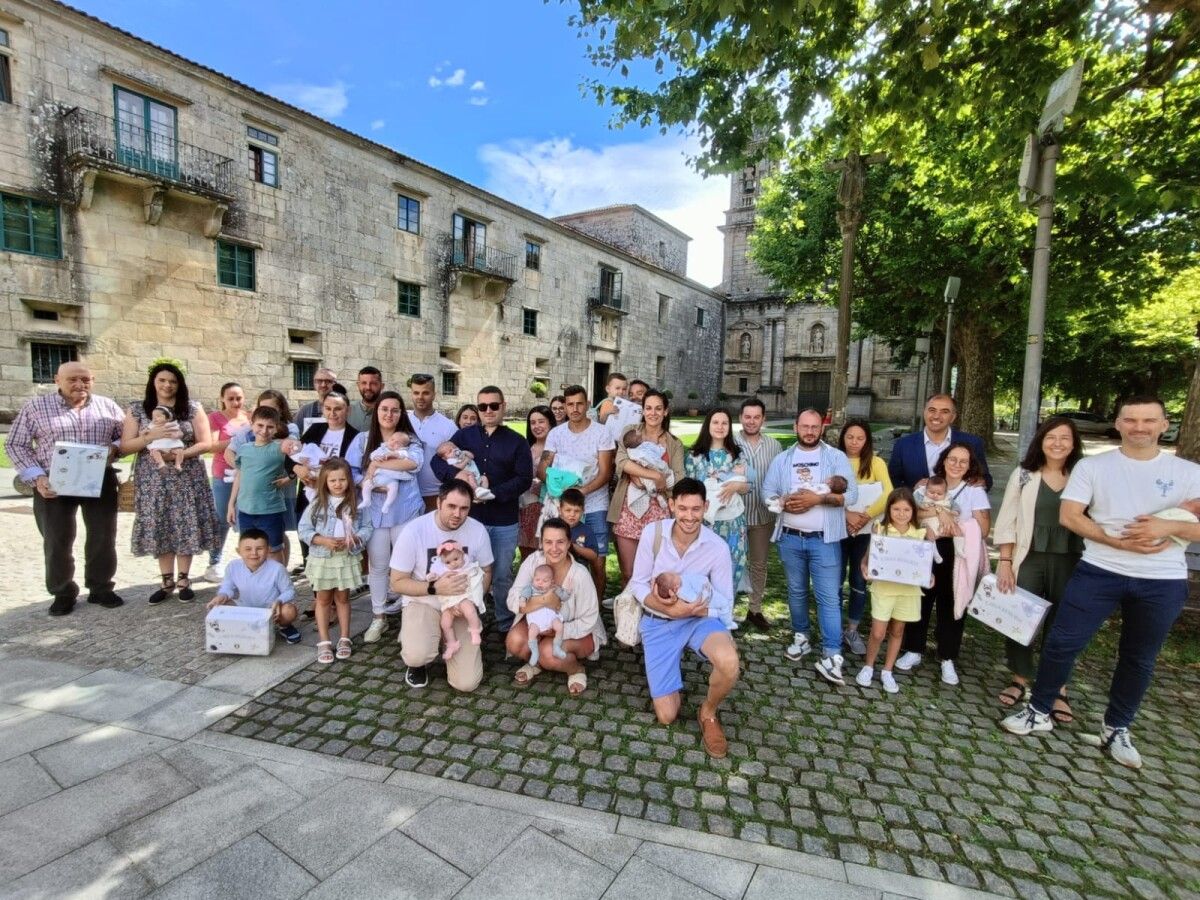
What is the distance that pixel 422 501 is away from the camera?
196 inches

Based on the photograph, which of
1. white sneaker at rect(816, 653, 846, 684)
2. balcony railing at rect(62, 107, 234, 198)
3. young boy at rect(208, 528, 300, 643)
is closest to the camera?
white sneaker at rect(816, 653, 846, 684)

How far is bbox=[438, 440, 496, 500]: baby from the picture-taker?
4.55m

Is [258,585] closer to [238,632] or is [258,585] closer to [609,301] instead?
[238,632]

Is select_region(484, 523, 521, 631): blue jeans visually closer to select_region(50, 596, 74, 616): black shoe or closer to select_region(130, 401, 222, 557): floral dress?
select_region(130, 401, 222, 557): floral dress

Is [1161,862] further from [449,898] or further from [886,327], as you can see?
[886,327]

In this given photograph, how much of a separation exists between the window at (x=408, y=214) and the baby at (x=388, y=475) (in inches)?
796

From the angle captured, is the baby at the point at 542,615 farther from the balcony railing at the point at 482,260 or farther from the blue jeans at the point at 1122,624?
the balcony railing at the point at 482,260

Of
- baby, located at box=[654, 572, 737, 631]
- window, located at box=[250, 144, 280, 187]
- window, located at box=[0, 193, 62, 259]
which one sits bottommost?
baby, located at box=[654, 572, 737, 631]

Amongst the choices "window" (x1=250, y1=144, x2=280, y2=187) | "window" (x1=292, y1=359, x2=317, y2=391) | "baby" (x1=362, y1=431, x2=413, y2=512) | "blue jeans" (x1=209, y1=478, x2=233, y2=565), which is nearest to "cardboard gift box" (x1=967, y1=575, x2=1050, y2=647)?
"baby" (x1=362, y1=431, x2=413, y2=512)

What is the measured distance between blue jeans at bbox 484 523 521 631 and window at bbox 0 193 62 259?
54.7 ft

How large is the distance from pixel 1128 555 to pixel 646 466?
316 cm

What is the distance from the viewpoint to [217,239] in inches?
655

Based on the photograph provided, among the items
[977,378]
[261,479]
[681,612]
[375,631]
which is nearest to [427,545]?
[375,631]

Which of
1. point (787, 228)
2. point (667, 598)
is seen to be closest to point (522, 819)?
point (667, 598)
